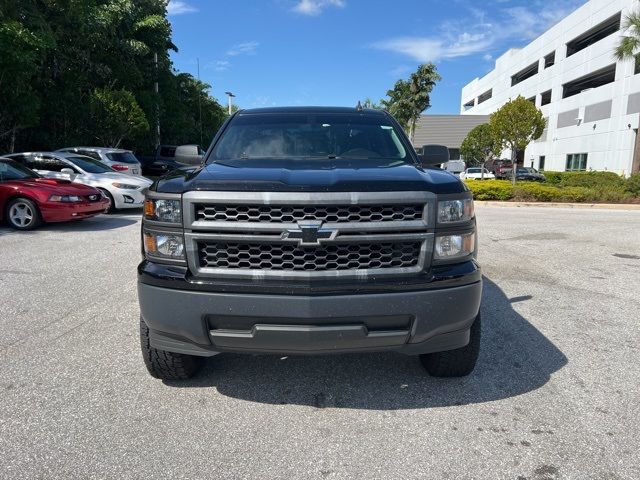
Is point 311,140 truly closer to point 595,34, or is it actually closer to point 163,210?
point 163,210

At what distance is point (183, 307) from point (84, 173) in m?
10.8

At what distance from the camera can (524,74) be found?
5638 centimetres

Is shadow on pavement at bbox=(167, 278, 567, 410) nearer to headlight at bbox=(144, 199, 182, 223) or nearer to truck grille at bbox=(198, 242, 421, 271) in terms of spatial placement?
truck grille at bbox=(198, 242, 421, 271)

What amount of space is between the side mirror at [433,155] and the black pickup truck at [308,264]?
105cm

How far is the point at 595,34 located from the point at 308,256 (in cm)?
4895

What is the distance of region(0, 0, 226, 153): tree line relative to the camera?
14.3m

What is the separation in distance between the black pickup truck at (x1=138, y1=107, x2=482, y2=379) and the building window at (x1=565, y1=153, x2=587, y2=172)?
1686 inches

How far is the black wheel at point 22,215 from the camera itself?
8.86m

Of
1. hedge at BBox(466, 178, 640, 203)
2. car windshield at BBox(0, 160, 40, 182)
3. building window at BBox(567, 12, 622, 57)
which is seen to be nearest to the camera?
car windshield at BBox(0, 160, 40, 182)

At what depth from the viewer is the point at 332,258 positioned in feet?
8.30

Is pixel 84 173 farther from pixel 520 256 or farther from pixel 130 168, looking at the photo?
pixel 520 256

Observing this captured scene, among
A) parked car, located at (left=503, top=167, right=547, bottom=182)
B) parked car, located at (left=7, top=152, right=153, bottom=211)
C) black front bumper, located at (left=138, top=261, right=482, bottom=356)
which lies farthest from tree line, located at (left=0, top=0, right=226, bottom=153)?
parked car, located at (left=503, top=167, right=547, bottom=182)

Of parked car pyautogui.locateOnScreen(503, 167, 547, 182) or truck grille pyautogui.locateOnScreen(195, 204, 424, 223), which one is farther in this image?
parked car pyautogui.locateOnScreen(503, 167, 547, 182)

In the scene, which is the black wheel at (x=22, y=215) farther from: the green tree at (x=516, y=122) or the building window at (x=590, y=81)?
the building window at (x=590, y=81)
